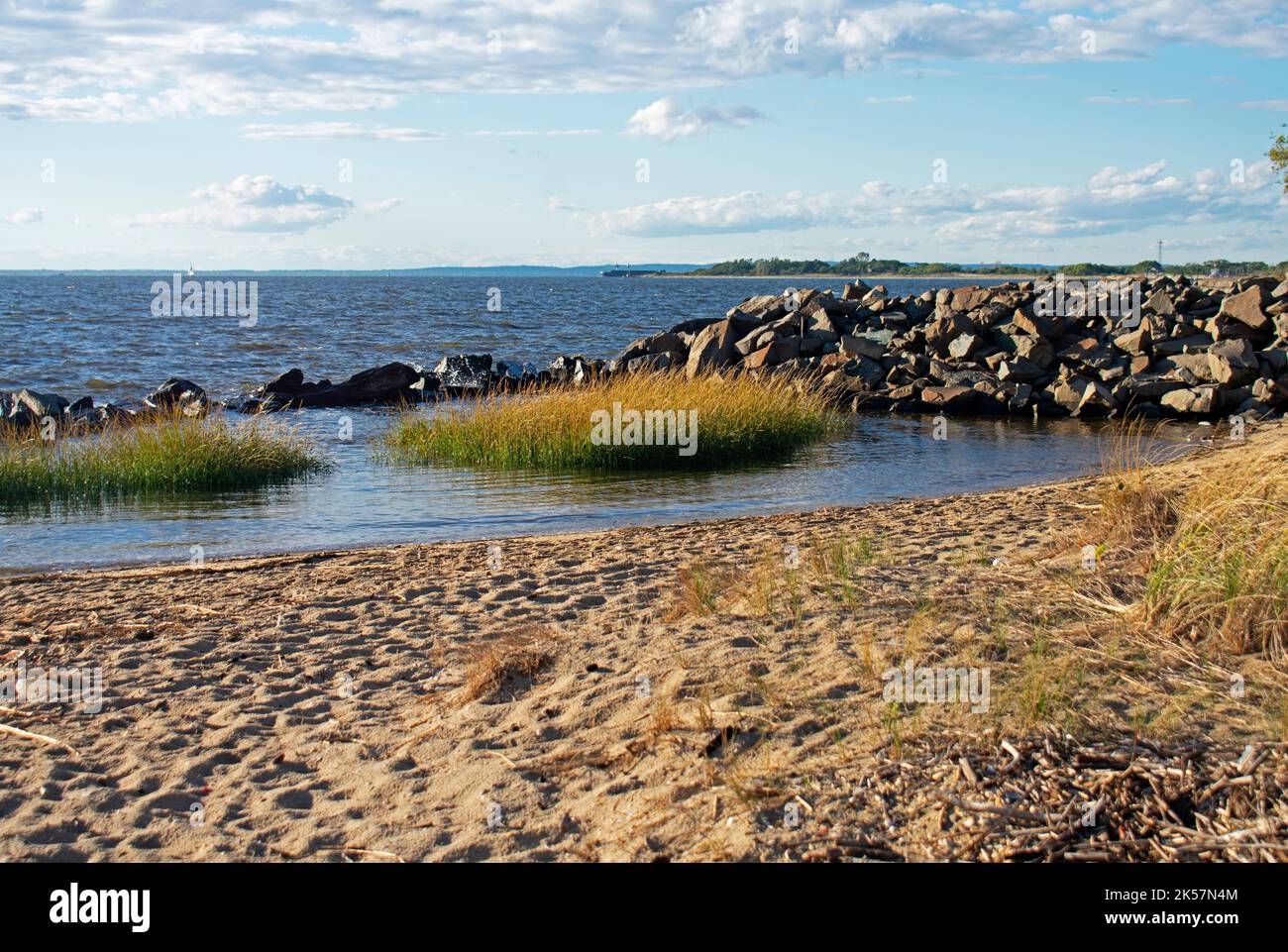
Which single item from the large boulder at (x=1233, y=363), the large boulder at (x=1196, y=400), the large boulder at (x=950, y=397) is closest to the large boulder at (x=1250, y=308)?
the large boulder at (x=1233, y=363)

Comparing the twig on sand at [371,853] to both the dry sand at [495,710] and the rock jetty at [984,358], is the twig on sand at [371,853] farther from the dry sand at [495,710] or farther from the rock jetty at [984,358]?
the rock jetty at [984,358]

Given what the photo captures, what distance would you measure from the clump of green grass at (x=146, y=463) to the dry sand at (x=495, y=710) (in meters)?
4.93

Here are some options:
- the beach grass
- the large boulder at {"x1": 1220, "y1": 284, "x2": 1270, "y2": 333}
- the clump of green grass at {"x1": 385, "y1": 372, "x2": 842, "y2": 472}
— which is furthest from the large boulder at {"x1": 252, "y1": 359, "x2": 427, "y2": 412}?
the beach grass

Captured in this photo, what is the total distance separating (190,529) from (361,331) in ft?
124

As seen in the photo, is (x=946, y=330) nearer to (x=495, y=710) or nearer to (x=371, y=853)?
(x=495, y=710)

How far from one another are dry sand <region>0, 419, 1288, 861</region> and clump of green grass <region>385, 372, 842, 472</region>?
721 cm

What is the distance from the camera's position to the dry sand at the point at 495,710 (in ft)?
15.4

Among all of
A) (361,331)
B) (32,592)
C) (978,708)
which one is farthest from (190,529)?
(361,331)

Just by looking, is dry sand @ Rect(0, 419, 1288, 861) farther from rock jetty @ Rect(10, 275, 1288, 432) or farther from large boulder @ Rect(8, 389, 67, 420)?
rock jetty @ Rect(10, 275, 1288, 432)

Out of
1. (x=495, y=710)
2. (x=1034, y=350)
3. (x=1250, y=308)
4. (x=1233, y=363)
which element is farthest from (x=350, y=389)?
(x=495, y=710)

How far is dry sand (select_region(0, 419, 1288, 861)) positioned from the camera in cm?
470

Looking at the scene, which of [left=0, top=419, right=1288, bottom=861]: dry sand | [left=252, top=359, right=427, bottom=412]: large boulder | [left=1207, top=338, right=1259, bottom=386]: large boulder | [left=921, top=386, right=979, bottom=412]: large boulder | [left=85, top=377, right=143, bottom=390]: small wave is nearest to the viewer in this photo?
[left=0, top=419, right=1288, bottom=861]: dry sand

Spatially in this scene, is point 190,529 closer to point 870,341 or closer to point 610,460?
point 610,460

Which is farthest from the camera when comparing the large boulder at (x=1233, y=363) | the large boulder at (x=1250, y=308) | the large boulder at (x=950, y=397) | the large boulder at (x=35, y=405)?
the large boulder at (x=1250, y=308)
